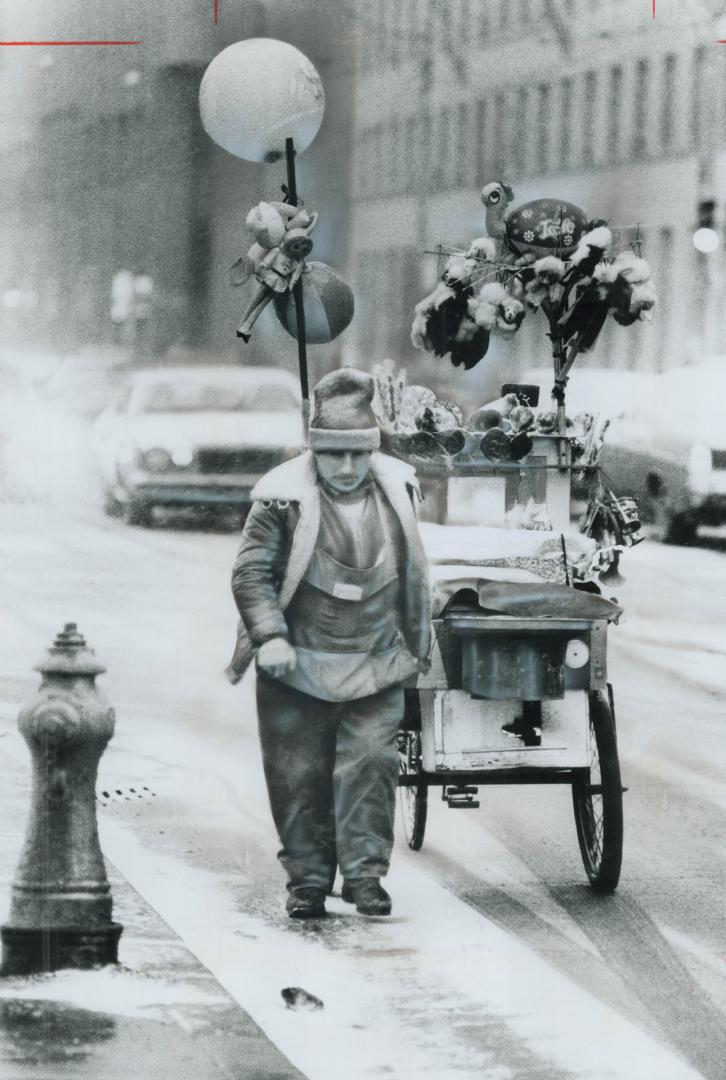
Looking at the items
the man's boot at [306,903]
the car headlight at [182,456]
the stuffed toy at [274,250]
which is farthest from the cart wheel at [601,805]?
the stuffed toy at [274,250]

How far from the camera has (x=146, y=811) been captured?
7.45 metres

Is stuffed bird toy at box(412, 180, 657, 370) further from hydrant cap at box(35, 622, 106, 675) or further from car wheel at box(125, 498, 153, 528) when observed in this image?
hydrant cap at box(35, 622, 106, 675)

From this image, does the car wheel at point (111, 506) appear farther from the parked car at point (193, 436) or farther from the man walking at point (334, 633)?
the man walking at point (334, 633)

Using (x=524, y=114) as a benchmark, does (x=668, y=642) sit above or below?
below

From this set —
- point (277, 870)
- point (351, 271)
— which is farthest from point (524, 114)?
point (277, 870)

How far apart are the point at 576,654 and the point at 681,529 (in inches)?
37.5

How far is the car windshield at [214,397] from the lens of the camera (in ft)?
24.5

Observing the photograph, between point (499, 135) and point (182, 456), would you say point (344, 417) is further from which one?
point (499, 135)

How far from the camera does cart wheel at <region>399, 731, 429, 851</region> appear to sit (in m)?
7.39

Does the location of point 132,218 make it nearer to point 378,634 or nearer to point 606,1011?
point 378,634

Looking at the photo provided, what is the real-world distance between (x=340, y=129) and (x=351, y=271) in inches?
21.5

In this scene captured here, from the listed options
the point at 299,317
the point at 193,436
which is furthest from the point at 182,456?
the point at 299,317

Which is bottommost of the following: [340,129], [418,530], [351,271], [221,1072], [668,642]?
[221,1072]

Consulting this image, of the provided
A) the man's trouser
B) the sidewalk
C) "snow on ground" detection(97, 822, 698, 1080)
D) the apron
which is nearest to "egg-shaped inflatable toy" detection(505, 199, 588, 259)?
the apron
